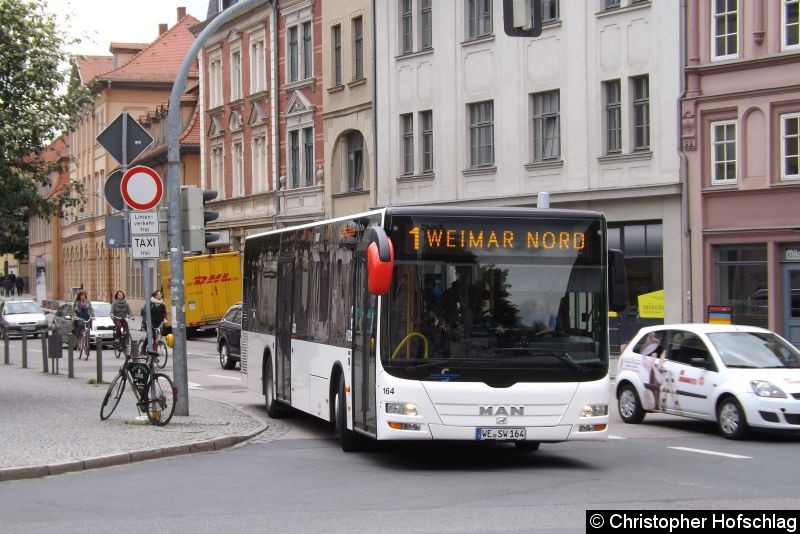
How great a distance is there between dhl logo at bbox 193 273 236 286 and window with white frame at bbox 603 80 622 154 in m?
18.5

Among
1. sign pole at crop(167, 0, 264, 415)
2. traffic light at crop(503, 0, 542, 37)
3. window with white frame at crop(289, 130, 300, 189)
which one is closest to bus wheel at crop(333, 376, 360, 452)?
sign pole at crop(167, 0, 264, 415)

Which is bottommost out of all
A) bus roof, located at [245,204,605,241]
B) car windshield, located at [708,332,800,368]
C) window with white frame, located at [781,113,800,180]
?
car windshield, located at [708,332,800,368]

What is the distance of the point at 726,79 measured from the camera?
99.0 ft

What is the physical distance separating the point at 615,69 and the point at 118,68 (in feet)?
169

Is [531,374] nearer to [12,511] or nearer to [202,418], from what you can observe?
[12,511]

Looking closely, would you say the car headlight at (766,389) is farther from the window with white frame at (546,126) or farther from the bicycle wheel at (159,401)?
the window with white frame at (546,126)

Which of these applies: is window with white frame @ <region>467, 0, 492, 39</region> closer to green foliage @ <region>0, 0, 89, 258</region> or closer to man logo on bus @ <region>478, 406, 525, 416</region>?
green foliage @ <region>0, 0, 89, 258</region>

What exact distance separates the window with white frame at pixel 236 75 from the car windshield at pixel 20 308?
1203cm

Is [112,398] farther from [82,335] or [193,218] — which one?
[82,335]

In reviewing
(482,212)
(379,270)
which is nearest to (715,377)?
(482,212)

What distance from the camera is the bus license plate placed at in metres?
13.2

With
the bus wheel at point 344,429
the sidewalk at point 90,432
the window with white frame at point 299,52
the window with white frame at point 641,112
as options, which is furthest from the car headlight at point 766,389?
the window with white frame at point 299,52

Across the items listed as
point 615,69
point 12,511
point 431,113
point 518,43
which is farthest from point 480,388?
point 431,113

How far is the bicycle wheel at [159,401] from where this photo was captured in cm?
1706
